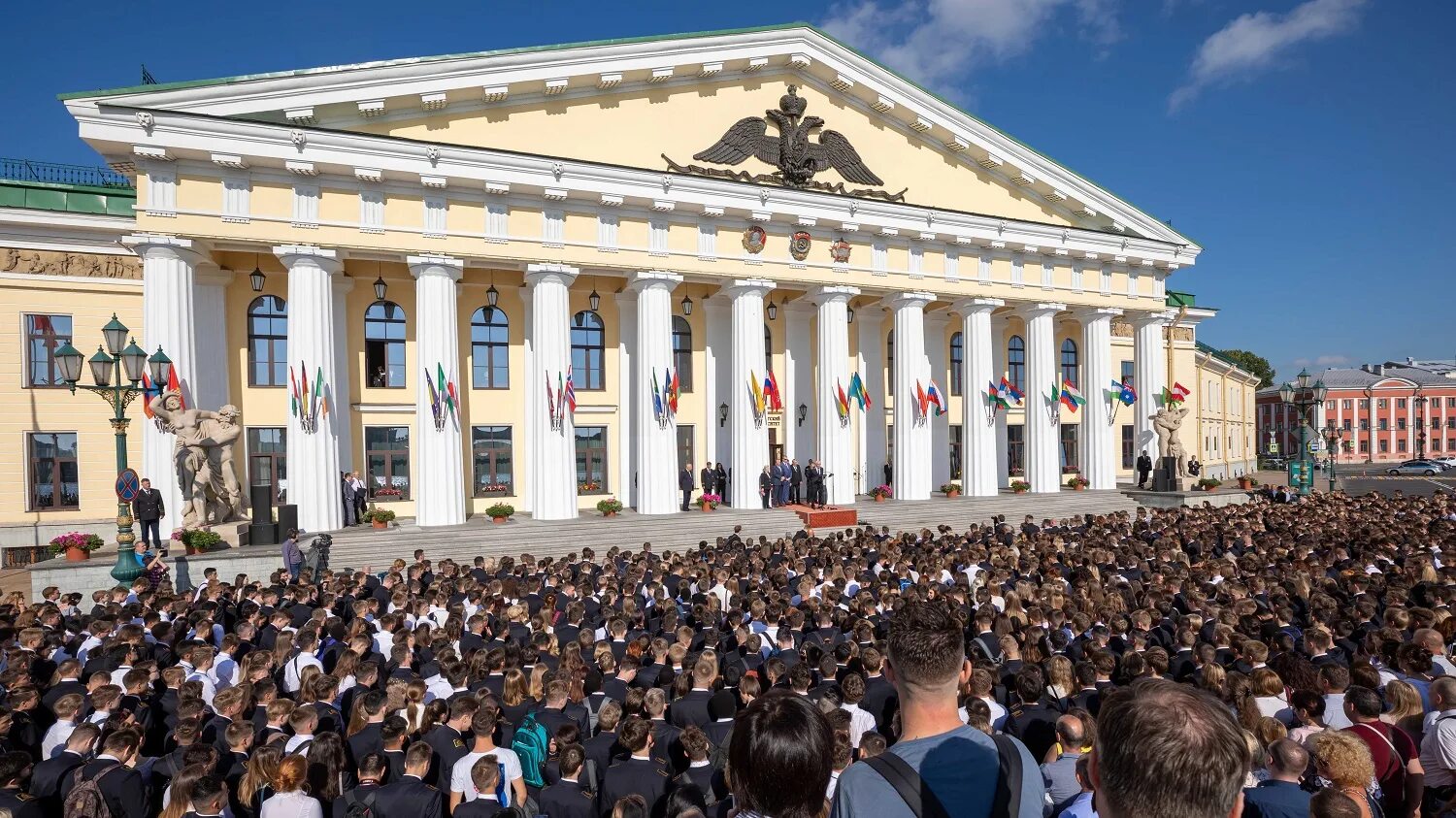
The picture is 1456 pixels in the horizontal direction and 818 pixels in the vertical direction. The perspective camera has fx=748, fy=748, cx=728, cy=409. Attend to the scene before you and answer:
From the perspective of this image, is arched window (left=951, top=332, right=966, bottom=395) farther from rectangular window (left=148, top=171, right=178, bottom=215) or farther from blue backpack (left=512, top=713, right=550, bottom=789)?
blue backpack (left=512, top=713, right=550, bottom=789)

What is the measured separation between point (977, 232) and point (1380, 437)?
286 ft

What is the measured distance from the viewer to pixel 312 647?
25.0ft

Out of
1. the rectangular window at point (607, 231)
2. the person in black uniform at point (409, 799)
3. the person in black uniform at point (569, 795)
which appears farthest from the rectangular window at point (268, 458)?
the person in black uniform at point (569, 795)

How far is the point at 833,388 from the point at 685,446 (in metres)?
5.93

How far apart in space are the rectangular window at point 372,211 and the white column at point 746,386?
1100 centimetres

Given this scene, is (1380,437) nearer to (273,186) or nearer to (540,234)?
(540,234)

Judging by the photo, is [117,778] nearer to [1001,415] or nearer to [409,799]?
[409,799]

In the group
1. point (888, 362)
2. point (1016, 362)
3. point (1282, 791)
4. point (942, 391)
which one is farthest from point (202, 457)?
point (1016, 362)

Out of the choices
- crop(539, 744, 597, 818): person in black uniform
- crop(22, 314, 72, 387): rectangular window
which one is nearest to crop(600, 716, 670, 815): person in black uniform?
crop(539, 744, 597, 818): person in black uniform

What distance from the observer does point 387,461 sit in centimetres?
2412

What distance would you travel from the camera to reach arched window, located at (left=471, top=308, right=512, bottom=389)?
25.3 meters

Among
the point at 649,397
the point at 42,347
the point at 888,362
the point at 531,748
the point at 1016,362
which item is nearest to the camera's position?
the point at 531,748

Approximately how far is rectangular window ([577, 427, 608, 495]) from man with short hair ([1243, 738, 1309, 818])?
23940 mm

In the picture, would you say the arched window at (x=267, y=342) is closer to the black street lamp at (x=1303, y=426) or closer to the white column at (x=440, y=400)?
the white column at (x=440, y=400)
